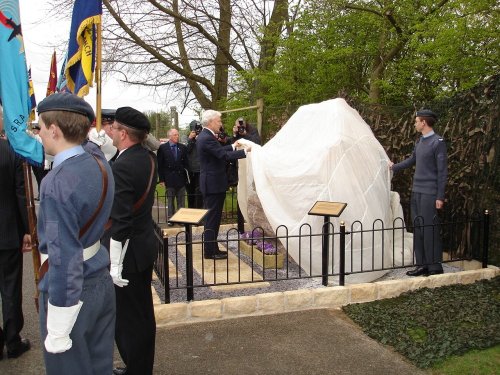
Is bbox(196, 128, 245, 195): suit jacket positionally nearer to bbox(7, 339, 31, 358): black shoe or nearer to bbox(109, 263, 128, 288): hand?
bbox(7, 339, 31, 358): black shoe

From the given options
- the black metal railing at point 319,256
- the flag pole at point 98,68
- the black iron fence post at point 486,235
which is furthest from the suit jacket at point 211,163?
the black iron fence post at point 486,235

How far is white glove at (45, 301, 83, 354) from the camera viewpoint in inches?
85.5

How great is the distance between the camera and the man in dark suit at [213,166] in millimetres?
6621

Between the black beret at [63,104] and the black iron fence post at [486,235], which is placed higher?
the black beret at [63,104]

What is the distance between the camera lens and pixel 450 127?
6.64 metres

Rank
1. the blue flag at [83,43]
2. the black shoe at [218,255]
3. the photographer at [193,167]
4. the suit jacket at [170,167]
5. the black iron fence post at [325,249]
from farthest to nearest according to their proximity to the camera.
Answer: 1. the photographer at [193,167]
2. the suit jacket at [170,167]
3. the black shoe at [218,255]
4. the black iron fence post at [325,249]
5. the blue flag at [83,43]

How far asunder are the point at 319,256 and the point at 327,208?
0.77 m

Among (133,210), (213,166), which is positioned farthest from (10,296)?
(213,166)

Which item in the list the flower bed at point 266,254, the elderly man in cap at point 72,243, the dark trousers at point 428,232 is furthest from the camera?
the flower bed at point 266,254

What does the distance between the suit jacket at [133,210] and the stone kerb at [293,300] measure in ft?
5.28

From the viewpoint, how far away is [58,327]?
7.14 feet

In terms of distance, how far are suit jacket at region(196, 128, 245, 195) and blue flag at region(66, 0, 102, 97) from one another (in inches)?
115

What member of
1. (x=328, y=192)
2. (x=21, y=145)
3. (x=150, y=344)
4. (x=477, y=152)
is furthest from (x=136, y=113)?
(x=477, y=152)

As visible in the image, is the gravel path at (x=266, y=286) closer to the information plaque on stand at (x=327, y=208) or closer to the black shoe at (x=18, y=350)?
the information plaque on stand at (x=327, y=208)
